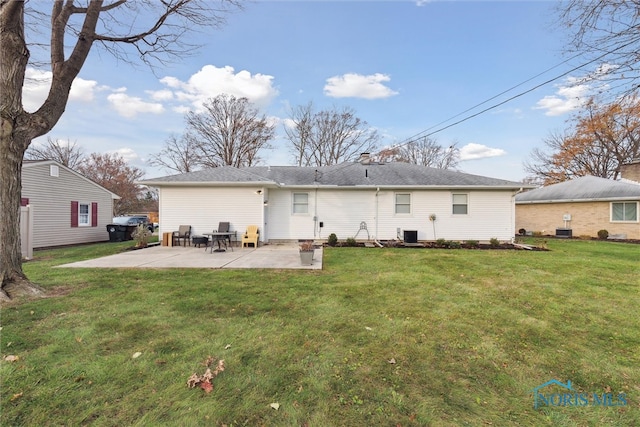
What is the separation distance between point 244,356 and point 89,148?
1483 inches

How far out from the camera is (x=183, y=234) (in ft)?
37.1

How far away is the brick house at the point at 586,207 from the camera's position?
48.0ft

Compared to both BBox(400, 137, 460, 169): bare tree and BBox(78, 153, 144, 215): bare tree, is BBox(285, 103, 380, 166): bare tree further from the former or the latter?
BBox(78, 153, 144, 215): bare tree

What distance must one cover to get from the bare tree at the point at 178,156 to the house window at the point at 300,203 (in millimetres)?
18619

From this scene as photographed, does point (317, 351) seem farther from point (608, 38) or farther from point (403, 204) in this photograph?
point (403, 204)

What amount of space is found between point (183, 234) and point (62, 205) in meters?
6.19

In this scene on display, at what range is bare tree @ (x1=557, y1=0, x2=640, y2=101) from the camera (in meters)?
5.83

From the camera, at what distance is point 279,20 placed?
30.2 feet

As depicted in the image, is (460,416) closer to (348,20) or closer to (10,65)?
(10,65)

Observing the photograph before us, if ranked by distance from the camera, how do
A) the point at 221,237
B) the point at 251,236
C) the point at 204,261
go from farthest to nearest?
the point at 251,236
the point at 221,237
the point at 204,261

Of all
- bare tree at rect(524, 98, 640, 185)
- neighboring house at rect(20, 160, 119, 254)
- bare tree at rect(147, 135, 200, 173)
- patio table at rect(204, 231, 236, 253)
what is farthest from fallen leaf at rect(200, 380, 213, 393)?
bare tree at rect(524, 98, 640, 185)

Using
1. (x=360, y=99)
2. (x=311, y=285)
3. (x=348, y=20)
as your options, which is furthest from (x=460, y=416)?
(x=360, y=99)

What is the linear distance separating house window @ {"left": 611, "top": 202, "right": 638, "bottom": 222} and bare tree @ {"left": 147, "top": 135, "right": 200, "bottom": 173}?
31.3 metres

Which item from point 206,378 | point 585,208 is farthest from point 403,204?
point 585,208
